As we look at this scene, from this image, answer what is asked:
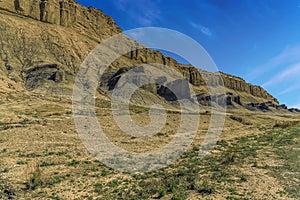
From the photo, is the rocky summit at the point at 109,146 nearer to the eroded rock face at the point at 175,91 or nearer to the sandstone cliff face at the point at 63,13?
the sandstone cliff face at the point at 63,13

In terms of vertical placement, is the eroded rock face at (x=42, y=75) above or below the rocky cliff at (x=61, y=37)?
below

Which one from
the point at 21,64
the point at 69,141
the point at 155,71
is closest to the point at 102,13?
the point at 155,71

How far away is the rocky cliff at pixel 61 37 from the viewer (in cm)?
8162

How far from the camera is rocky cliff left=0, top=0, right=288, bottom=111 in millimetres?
81625

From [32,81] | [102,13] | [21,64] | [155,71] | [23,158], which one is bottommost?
[23,158]

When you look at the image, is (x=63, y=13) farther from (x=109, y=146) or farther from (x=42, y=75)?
(x=109, y=146)

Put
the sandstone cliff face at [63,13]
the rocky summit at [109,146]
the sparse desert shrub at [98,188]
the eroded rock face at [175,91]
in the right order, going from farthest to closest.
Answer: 1. the eroded rock face at [175,91]
2. the sandstone cliff face at [63,13]
3. the sparse desert shrub at [98,188]
4. the rocky summit at [109,146]

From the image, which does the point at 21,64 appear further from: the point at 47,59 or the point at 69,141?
the point at 69,141

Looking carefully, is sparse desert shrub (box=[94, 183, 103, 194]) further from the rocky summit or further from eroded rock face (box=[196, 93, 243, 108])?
eroded rock face (box=[196, 93, 243, 108])

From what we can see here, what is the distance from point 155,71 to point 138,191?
118219 millimetres

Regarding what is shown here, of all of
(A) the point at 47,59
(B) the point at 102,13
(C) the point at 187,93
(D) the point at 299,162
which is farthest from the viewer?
(B) the point at 102,13

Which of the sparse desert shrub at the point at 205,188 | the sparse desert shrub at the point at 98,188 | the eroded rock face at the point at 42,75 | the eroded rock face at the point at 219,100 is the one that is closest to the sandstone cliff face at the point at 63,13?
the eroded rock face at the point at 42,75

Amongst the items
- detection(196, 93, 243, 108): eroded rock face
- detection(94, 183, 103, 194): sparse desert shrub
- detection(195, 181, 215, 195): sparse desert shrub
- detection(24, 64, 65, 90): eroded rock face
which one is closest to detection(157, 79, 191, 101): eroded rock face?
detection(196, 93, 243, 108): eroded rock face

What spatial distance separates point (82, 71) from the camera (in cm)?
9425
